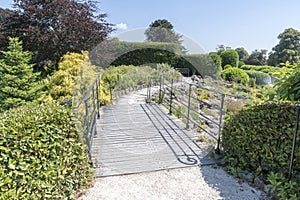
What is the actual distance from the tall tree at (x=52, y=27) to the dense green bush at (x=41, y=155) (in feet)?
18.4

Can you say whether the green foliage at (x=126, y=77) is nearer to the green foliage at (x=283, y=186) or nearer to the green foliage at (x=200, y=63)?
the green foliage at (x=200, y=63)

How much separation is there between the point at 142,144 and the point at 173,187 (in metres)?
0.99

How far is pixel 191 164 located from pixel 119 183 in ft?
2.82

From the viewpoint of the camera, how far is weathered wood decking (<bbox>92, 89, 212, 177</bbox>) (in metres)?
2.34

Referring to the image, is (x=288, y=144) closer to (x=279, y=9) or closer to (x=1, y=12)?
(x=279, y=9)

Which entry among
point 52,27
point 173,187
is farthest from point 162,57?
point 173,187

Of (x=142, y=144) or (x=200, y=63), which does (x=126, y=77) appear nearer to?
(x=142, y=144)

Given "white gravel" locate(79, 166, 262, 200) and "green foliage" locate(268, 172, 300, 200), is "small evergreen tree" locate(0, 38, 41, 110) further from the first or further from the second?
"green foliage" locate(268, 172, 300, 200)

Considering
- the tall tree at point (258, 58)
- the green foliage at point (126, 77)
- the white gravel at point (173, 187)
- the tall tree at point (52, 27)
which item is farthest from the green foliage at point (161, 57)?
the tall tree at point (258, 58)

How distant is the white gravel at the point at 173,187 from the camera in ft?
5.96

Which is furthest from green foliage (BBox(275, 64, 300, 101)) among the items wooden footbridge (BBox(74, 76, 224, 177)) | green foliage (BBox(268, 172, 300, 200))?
wooden footbridge (BBox(74, 76, 224, 177))

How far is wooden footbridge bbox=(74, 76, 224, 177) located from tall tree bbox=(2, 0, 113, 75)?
144 inches

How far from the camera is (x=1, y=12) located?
7129 mm

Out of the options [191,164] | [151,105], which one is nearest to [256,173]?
[191,164]
